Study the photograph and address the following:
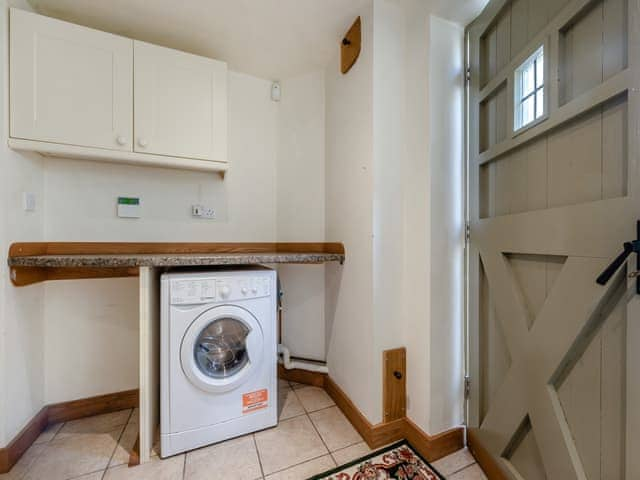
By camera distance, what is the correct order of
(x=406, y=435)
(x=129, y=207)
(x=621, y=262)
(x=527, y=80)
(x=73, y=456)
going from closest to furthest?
(x=621, y=262) → (x=527, y=80) → (x=73, y=456) → (x=406, y=435) → (x=129, y=207)

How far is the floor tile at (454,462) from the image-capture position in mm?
1213

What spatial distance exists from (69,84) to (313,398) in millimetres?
2361

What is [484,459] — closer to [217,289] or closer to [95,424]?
[217,289]

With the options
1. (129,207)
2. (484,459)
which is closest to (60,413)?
(129,207)

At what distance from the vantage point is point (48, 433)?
1444 mm

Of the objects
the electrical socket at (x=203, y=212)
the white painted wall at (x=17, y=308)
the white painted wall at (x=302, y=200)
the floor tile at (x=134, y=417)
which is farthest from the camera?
the white painted wall at (x=302, y=200)

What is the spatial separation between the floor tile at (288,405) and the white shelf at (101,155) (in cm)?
163

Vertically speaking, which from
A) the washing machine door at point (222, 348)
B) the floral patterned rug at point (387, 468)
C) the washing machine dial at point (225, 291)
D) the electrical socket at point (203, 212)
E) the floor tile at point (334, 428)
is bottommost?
the floor tile at point (334, 428)

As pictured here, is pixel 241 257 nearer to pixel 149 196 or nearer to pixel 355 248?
pixel 355 248

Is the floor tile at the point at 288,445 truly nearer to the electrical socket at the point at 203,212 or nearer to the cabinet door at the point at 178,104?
the electrical socket at the point at 203,212

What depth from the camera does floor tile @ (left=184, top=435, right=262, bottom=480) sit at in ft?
3.90

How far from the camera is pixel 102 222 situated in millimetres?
1643

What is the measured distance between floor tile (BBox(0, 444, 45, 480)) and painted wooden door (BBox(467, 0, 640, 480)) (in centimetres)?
218

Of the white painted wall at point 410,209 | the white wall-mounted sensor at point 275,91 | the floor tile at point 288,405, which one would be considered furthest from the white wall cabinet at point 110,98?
the floor tile at point 288,405
